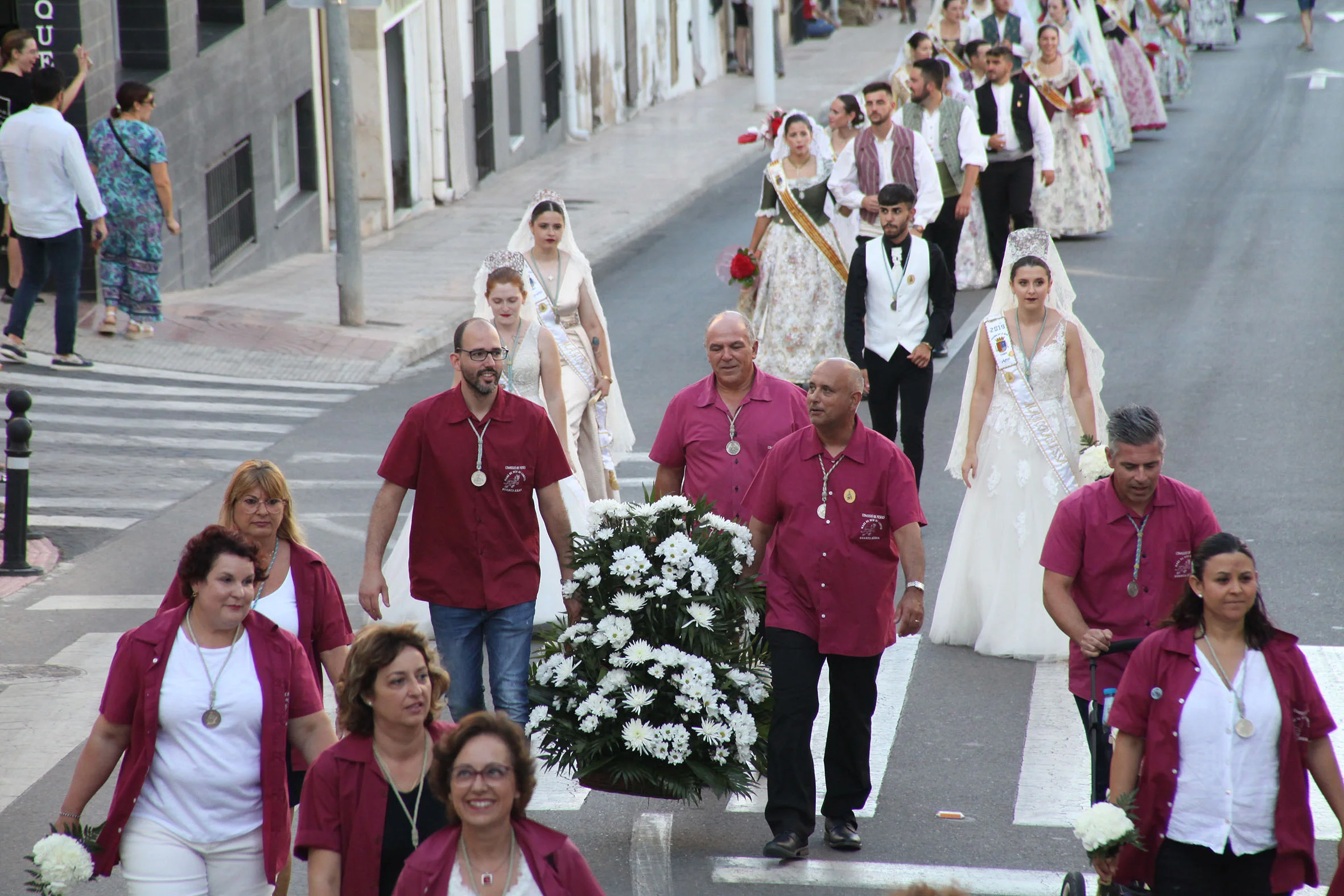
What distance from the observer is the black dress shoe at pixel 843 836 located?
23.2ft

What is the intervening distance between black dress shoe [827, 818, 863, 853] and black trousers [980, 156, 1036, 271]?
11353 mm

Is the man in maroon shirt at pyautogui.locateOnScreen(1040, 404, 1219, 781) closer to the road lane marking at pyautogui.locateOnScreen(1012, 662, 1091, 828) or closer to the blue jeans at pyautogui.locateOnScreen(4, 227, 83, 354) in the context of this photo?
the road lane marking at pyautogui.locateOnScreen(1012, 662, 1091, 828)

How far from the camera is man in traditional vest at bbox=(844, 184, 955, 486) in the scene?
10969 mm


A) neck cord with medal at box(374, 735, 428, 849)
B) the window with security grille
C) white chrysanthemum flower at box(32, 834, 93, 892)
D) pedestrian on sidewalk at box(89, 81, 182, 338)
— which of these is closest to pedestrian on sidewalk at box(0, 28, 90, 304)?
pedestrian on sidewalk at box(89, 81, 182, 338)

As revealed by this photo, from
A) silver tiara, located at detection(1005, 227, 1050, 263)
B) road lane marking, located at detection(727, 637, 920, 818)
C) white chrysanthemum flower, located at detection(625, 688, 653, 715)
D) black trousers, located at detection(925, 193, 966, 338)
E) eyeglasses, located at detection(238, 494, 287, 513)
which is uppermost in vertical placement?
silver tiara, located at detection(1005, 227, 1050, 263)

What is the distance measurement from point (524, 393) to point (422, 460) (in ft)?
8.54

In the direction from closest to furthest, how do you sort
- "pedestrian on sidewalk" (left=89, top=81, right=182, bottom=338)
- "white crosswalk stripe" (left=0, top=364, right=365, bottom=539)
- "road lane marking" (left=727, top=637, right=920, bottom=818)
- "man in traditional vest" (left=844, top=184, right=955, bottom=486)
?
"road lane marking" (left=727, top=637, right=920, bottom=818), "man in traditional vest" (left=844, top=184, right=955, bottom=486), "white crosswalk stripe" (left=0, top=364, right=365, bottom=539), "pedestrian on sidewalk" (left=89, top=81, right=182, bottom=338)

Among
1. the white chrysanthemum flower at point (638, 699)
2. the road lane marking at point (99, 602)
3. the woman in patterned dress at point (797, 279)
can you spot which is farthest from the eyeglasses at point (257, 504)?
the woman in patterned dress at point (797, 279)

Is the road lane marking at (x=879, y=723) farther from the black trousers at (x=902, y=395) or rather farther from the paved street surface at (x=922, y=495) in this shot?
the black trousers at (x=902, y=395)

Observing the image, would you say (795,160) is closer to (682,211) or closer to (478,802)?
(478,802)

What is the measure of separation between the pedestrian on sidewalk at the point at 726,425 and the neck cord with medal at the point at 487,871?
3.34 metres

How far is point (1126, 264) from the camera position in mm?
19984

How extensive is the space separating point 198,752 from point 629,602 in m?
1.92

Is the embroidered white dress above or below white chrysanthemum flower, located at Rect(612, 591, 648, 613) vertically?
below
